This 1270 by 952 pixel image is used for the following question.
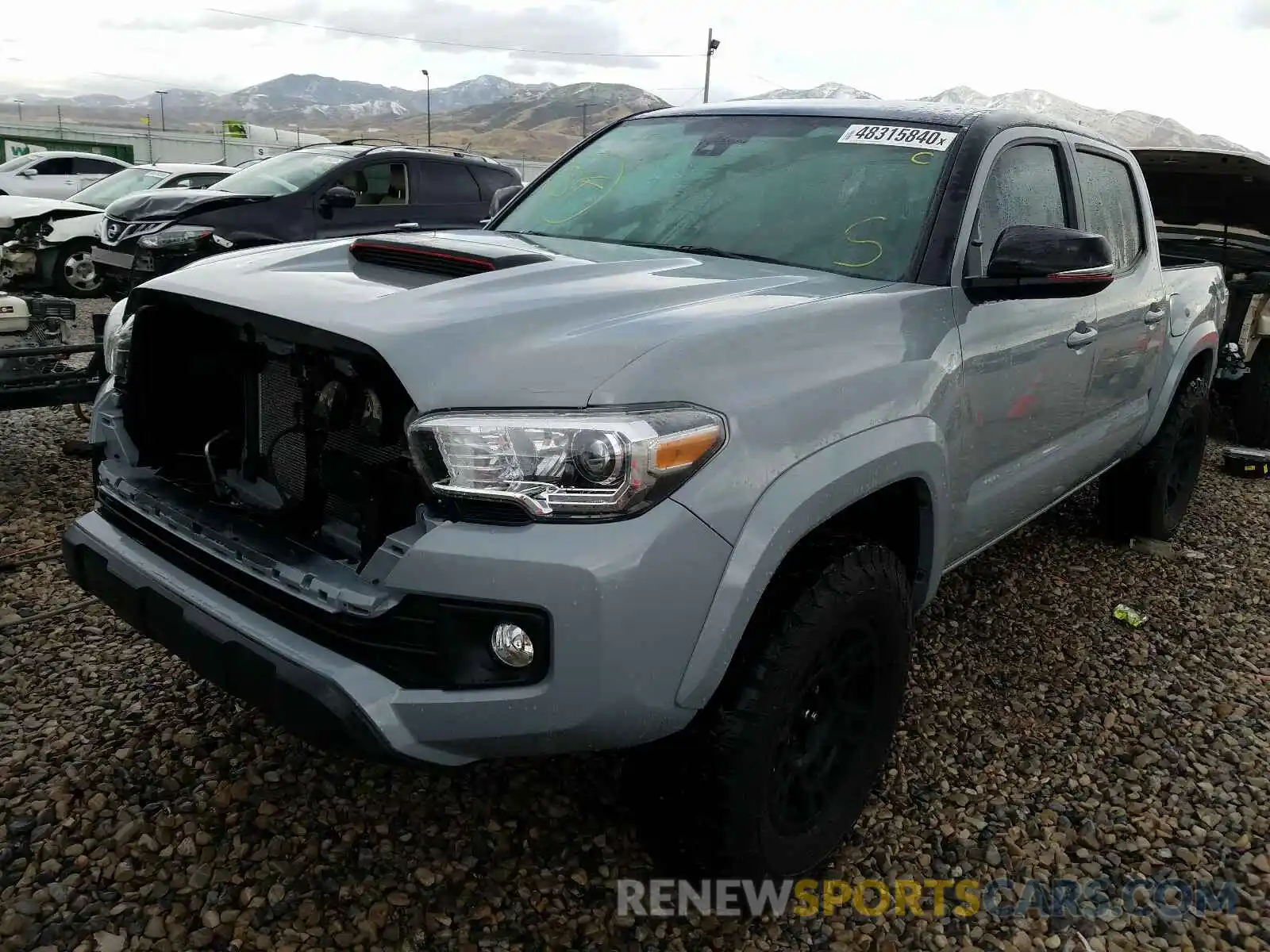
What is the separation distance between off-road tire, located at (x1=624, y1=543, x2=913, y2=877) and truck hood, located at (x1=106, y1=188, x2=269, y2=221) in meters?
7.51

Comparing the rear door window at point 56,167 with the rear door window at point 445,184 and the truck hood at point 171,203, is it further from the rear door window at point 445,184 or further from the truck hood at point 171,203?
the rear door window at point 445,184

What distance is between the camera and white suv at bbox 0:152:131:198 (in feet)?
47.9

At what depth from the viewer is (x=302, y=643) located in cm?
185

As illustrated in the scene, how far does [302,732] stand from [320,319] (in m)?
0.75

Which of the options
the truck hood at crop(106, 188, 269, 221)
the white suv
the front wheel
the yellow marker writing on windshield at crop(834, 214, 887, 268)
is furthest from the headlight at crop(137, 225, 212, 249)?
the white suv

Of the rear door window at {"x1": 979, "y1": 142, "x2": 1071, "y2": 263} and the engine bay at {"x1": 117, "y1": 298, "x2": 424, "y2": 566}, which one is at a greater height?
the rear door window at {"x1": 979, "y1": 142, "x2": 1071, "y2": 263}

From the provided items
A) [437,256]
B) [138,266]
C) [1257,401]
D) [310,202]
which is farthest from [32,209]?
[1257,401]

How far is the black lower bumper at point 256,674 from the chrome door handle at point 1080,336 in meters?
2.35

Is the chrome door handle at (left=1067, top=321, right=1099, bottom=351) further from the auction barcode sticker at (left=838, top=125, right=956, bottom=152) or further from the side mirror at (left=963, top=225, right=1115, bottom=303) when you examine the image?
the auction barcode sticker at (left=838, top=125, right=956, bottom=152)

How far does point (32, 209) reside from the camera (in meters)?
9.96

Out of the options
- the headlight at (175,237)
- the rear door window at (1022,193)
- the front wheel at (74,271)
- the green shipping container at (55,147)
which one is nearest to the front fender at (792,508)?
the rear door window at (1022,193)

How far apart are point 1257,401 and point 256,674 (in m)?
7.00

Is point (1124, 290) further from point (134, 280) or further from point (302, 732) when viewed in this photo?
point (134, 280)

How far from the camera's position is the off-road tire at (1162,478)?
4.34 m
